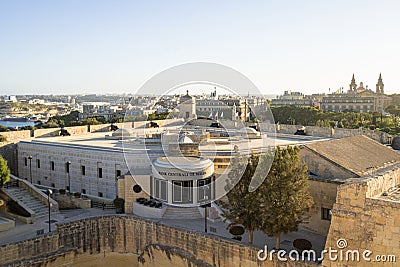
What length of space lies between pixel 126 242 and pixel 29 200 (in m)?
7.75

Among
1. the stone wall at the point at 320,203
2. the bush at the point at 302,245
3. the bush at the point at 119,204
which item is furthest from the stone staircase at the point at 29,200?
the stone wall at the point at 320,203

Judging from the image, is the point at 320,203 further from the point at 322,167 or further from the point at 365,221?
the point at 365,221

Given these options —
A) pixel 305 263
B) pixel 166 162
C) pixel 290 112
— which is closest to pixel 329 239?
pixel 305 263

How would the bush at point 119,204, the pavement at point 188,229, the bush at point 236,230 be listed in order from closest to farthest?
the pavement at point 188,229, the bush at point 236,230, the bush at point 119,204

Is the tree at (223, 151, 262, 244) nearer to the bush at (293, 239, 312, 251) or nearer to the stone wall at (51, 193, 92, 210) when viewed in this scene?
the bush at (293, 239, 312, 251)

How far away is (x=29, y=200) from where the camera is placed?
25.8 metres

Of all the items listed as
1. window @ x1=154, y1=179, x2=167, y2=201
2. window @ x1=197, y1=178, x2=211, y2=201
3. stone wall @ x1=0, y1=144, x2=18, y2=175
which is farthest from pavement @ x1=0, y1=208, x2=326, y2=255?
stone wall @ x1=0, y1=144, x2=18, y2=175

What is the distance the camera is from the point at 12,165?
110 ft

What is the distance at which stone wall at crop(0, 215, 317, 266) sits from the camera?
18328mm

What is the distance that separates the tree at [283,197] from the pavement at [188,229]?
1.29m

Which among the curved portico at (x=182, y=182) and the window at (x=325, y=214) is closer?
the window at (x=325, y=214)

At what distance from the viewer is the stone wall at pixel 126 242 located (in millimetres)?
18328

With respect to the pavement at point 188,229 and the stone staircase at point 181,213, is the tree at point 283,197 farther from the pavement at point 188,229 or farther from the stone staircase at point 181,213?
the stone staircase at point 181,213

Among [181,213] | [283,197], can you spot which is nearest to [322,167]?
[283,197]
